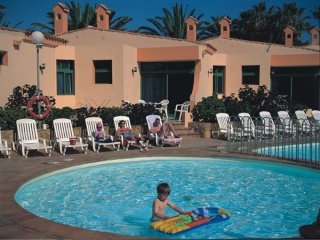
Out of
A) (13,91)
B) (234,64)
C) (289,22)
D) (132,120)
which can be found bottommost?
(132,120)

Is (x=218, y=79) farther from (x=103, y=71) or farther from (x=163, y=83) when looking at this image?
(x=103, y=71)

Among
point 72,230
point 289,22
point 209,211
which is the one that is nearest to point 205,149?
point 209,211

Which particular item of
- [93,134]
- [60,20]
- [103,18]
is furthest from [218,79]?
[93,134]

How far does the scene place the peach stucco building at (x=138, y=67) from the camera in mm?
17750

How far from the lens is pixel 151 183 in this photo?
10484 mm

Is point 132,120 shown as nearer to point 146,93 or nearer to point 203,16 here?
point 146,93

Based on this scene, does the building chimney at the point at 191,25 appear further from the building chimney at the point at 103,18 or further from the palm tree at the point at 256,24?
the palm tree at the point at 256,24

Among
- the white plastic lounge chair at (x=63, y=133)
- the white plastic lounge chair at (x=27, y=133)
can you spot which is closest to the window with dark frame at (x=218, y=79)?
the white plastic lounge chair at (x=63, y=133)

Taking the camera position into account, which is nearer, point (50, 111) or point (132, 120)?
point (50, 111)

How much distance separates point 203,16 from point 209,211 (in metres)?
37.0

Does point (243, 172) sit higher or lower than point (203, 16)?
lower

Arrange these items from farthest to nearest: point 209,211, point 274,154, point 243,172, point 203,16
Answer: point 203,16 < point 274,154 < point 243,172 < point 209,211

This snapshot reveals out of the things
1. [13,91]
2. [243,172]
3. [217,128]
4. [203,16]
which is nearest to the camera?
[243,172]

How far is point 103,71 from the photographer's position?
20109mm
